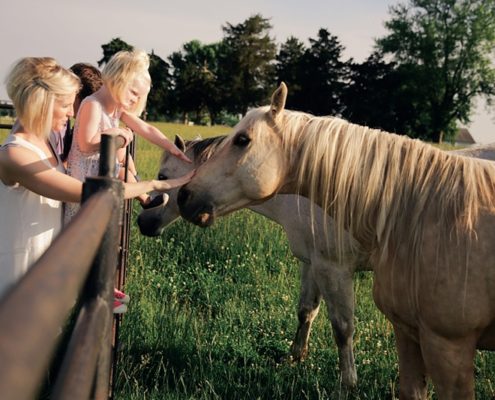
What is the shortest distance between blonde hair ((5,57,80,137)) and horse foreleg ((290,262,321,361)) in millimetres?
2882

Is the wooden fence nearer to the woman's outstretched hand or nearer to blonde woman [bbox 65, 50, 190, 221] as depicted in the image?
the woman's outstretched hand

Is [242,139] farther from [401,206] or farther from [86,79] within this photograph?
[86,79]

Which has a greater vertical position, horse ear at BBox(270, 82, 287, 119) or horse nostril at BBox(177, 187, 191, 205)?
horse ear at BBox(270, 82, 287, 119)

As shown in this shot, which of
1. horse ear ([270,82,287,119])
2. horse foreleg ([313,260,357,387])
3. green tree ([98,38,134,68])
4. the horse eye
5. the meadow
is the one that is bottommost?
the meadow

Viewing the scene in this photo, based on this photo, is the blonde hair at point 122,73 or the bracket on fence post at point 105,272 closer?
the bracket on fence post at point 105,272

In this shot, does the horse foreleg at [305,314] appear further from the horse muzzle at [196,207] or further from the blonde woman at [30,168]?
the blonde woman at [30,168]

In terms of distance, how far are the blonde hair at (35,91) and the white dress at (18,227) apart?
0.31 feet

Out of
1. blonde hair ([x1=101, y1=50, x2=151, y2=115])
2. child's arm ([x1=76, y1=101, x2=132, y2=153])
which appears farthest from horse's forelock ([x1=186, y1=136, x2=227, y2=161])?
child's arm ([x1=76, y1=101, x2=132, y2=153])

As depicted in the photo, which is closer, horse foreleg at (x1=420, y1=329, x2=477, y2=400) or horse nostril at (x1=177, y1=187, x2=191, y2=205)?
horse foreleg at (x1=420, y1=329, x2=477, y2=400)

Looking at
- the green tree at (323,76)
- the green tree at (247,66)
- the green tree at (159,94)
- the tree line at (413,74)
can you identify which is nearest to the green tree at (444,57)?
the tree line at (413,74)

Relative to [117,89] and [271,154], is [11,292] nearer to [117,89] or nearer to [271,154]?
[271,154]

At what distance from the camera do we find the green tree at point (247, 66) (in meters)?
58.7

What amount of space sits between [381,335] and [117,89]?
3023 mm

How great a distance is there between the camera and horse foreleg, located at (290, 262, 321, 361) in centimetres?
420
